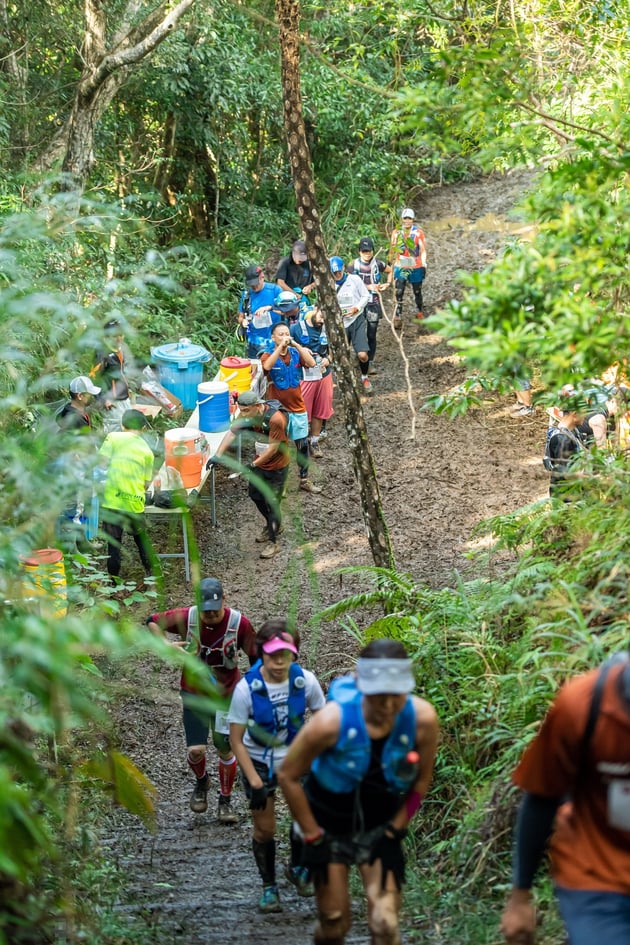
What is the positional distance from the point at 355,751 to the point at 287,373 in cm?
695

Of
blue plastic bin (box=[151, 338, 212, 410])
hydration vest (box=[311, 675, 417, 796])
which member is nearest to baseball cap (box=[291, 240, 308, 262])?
blue plastic bin (box=[151, 338, 212, 410])

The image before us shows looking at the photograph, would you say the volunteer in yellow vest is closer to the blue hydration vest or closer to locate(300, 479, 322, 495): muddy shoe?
the blue hydration vest

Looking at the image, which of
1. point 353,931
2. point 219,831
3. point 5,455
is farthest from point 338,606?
point 5,455

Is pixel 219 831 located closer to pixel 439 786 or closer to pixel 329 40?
pixel 439 786

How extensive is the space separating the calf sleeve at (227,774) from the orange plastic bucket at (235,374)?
5570 millimetres

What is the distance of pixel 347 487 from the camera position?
11484 mm

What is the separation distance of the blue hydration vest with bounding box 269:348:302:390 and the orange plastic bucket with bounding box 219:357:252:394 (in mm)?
1080

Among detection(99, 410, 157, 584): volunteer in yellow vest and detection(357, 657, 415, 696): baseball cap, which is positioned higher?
detection(99, 410, 157, 584): volunteer in yellow vest

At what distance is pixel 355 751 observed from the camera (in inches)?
135

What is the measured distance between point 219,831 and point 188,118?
12.9 m

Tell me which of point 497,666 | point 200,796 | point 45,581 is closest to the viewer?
point 45,581

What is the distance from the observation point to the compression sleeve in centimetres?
281

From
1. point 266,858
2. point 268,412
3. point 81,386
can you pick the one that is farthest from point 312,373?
point 266,858

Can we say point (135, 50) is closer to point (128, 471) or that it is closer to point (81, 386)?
point (81, 386)
